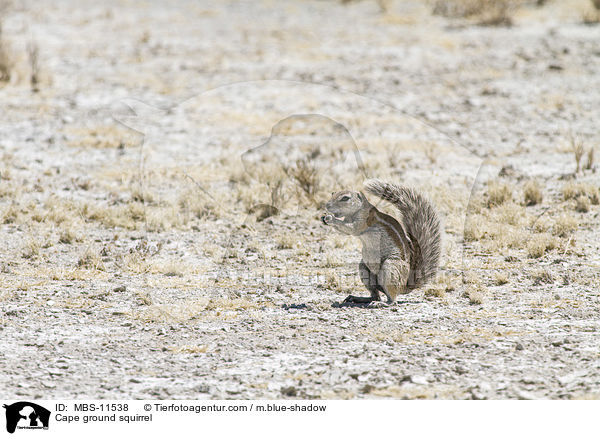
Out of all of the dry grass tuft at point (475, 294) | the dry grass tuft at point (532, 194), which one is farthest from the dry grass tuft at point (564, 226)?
the dry grass tuft at point (475, 294)

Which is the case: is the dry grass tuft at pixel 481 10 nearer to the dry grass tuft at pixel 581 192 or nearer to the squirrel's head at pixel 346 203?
the dry grass tuft at pixel 581 192

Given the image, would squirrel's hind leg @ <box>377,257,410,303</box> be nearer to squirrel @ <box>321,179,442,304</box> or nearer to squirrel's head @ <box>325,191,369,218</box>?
squirrel @ <box>321,179,442,304</box>

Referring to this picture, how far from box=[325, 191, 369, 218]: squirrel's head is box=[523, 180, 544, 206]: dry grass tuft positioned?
391cm

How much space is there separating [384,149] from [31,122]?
5446 millimetres

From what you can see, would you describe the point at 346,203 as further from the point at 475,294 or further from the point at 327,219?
the point at 475,294

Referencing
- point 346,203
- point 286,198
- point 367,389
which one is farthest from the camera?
point 286,198

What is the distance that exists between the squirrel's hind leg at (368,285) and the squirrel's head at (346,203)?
0.46 meters

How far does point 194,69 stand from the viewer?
15008 millimetres

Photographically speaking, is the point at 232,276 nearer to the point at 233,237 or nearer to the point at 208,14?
the point at 233,237

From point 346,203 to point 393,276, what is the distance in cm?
67

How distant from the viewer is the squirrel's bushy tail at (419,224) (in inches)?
230
